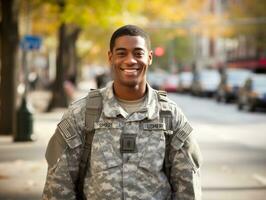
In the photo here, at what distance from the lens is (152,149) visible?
3.73m

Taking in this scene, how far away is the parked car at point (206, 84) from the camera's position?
176ft

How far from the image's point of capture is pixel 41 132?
67.5ft

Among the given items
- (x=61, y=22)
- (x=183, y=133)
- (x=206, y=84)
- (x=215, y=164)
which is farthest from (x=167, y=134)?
(x=206, y=84)

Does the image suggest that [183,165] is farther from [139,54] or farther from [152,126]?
[139,54]

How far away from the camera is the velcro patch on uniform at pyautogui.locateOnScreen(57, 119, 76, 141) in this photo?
3789 mm

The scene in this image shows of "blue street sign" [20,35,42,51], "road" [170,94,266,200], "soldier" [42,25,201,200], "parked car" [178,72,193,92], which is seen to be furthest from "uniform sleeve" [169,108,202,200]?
"parked car" [178,72,193,92]

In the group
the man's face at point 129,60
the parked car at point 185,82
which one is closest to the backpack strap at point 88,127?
the man's face at point 129,60

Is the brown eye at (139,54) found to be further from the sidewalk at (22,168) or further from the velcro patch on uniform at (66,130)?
the sidewalk at (22,168)

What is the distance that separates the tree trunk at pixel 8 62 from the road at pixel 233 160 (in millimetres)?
4670

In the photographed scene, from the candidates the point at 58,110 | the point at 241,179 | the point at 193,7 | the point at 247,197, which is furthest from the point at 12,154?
the point at 193,7

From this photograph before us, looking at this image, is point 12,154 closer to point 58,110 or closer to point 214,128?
point 214,128

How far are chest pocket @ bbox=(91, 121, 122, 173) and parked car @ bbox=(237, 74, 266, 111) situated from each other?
29.0 m

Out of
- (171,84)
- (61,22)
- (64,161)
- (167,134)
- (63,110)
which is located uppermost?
(167,134)

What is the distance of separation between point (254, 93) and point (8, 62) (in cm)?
1531
